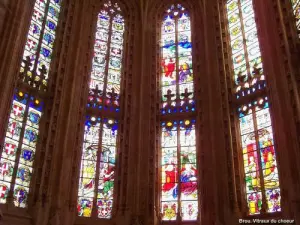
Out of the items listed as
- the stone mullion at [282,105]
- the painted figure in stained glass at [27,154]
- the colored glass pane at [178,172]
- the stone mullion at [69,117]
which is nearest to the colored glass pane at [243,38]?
the stone mullion at [282,105]

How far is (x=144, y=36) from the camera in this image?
17.7 metres

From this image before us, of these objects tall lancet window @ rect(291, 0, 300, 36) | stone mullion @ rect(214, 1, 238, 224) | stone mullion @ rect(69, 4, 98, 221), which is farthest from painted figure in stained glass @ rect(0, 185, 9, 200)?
tall lancet window @ rect(291, 0, 300, 36)

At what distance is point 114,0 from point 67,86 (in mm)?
5885

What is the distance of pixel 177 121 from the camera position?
52.3ft

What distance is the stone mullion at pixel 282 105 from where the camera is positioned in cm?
1154

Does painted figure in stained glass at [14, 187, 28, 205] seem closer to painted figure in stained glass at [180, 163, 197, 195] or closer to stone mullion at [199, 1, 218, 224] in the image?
painted figure in stained glass at [180, 163, 197, 195]

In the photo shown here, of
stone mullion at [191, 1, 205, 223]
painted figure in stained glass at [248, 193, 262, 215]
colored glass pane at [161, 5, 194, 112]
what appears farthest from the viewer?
colored glass pane at [161, 5, 194, 112]

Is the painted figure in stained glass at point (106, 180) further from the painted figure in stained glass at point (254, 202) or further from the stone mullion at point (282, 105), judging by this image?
the stone mullion at point (282, 105)

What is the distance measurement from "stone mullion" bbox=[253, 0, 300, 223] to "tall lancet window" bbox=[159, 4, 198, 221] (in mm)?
3471

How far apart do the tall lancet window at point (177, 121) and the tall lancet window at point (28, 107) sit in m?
4.84

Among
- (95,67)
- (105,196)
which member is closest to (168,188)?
(105,196)

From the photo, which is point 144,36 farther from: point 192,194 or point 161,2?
point 192,194

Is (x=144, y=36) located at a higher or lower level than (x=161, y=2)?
lower

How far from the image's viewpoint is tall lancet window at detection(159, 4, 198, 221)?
14344 millimetres
